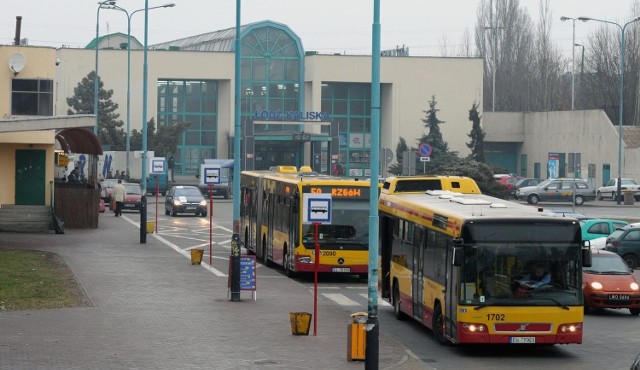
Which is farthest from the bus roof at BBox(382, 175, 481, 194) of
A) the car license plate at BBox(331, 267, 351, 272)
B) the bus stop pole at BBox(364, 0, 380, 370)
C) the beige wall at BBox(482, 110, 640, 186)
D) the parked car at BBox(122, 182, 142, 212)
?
the beige wall at BBox(482, 110, 640, 186)

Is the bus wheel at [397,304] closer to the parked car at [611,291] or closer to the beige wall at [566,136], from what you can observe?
the parked car at [611,291]

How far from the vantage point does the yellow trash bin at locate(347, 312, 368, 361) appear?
1839 cm

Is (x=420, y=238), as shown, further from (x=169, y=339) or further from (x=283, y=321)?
(x=169, y=339)

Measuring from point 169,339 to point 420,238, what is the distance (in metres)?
4.96

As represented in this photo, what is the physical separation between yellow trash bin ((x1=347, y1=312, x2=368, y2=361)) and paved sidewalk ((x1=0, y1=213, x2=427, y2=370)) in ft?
0.53

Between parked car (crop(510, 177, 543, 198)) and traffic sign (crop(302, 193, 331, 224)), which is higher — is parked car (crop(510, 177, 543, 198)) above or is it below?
below

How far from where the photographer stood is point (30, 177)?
46.6 m

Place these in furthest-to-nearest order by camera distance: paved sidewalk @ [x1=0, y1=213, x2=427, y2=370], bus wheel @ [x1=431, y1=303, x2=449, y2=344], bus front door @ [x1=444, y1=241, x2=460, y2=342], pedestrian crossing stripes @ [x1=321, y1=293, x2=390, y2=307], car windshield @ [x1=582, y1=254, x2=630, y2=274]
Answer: pedestrian crossing stripes @ [x1=321, y1=293, x2=390, y2=307] < car windshield @ [x1=582, y1=254, x2=630, y2=274] < bus wheel @ [x1=431, y1=303, x2=449, y2=344] < bus front door @ [x1=444, y1=241, x2=460, y2=342] < paved sidewalk @ [x1=0, y1=213, x2=427, y2=370]

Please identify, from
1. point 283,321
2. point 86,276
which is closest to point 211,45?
point 86,276

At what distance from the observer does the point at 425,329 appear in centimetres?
2311

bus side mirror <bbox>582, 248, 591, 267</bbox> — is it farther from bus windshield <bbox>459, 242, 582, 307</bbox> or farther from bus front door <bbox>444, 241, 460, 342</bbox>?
bus front door <bbox>444, 241, 460, 342</bbox>

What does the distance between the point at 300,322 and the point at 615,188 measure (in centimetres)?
5946

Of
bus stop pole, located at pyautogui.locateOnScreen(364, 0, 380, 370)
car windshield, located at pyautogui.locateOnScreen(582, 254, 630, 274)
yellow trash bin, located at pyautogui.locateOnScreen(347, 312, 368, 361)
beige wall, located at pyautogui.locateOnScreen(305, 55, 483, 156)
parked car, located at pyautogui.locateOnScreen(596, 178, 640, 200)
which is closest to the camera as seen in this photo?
bus stop pole, located at pyautogui.locateOnScreen(364, 0, 380, 370)

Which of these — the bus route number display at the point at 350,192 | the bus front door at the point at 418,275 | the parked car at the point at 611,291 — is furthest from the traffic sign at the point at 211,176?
the bus front door at the point at 418,275
